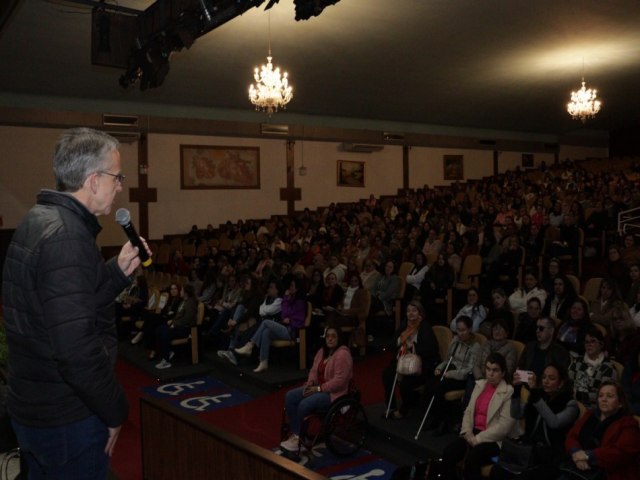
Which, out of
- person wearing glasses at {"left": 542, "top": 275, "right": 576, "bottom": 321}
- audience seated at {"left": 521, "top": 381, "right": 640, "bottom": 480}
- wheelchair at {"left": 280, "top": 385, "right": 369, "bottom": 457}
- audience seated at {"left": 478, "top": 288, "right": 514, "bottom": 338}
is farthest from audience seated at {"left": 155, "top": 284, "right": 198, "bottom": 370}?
audience seated at {"left": 521, "top": 381, "right": 640, "bottom": 480}

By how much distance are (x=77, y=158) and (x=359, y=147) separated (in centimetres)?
1604

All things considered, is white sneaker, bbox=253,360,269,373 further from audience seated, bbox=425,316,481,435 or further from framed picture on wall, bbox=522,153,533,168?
framed picture on wall, bbox=522,153,533,168

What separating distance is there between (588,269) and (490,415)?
250 inches

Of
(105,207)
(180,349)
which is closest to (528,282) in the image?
(180,349)

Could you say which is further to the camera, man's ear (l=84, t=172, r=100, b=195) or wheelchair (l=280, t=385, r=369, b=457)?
wheelchair (l=280, t=385, r=369, b=457)

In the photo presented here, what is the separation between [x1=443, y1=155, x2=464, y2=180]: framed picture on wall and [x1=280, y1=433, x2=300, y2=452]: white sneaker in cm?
1588

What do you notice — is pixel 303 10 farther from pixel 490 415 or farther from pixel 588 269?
pixel 588 269

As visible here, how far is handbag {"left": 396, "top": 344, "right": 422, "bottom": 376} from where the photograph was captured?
202 inches

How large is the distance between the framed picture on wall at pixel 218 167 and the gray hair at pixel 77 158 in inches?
541

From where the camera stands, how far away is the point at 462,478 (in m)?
3.91

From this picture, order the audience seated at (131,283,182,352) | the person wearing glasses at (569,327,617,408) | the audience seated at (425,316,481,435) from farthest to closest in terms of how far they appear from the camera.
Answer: the audience seated at (131,283,182,352) < the audience seated at (425,316,481,435) < the person wearing glasses at (569,327,617,408)

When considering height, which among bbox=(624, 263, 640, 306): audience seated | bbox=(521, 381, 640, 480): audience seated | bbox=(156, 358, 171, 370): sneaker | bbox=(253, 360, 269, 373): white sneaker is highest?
bbox=(624, 263, 640, 306): audience seated

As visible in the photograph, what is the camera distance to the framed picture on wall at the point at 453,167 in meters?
19.6

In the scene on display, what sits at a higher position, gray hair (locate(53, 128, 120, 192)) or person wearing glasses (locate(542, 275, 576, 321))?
gray hair (locate(53, 128, 120, 192))
